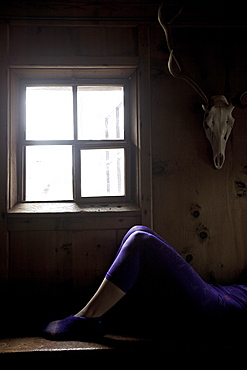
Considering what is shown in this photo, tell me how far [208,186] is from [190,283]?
0.86 meters

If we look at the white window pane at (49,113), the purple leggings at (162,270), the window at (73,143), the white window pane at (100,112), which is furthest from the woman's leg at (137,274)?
the white window pane at (49,113)

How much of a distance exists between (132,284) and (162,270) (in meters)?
0.17

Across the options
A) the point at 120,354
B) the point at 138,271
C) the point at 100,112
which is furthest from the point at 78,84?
the point at 120,354

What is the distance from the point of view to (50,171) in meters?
2.49

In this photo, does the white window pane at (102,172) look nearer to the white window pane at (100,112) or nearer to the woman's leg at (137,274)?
the white window pane at (100,112)

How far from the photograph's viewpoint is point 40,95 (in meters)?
2.50

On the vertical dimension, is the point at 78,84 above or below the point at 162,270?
above

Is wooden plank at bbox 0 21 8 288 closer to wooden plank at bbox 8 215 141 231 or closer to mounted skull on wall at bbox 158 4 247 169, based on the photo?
wooden plank at bbox 8 215 141 231

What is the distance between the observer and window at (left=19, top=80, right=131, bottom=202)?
2.44 meters

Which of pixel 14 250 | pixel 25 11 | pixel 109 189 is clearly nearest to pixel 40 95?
pixel 25 11

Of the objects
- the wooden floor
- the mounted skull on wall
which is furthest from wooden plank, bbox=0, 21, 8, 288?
the mounted skull on wall

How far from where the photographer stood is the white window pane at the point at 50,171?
8.08 ft

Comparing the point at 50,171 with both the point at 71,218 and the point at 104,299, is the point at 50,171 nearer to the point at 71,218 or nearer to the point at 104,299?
the point at 71,218

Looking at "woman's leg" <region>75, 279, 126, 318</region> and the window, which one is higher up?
the window
